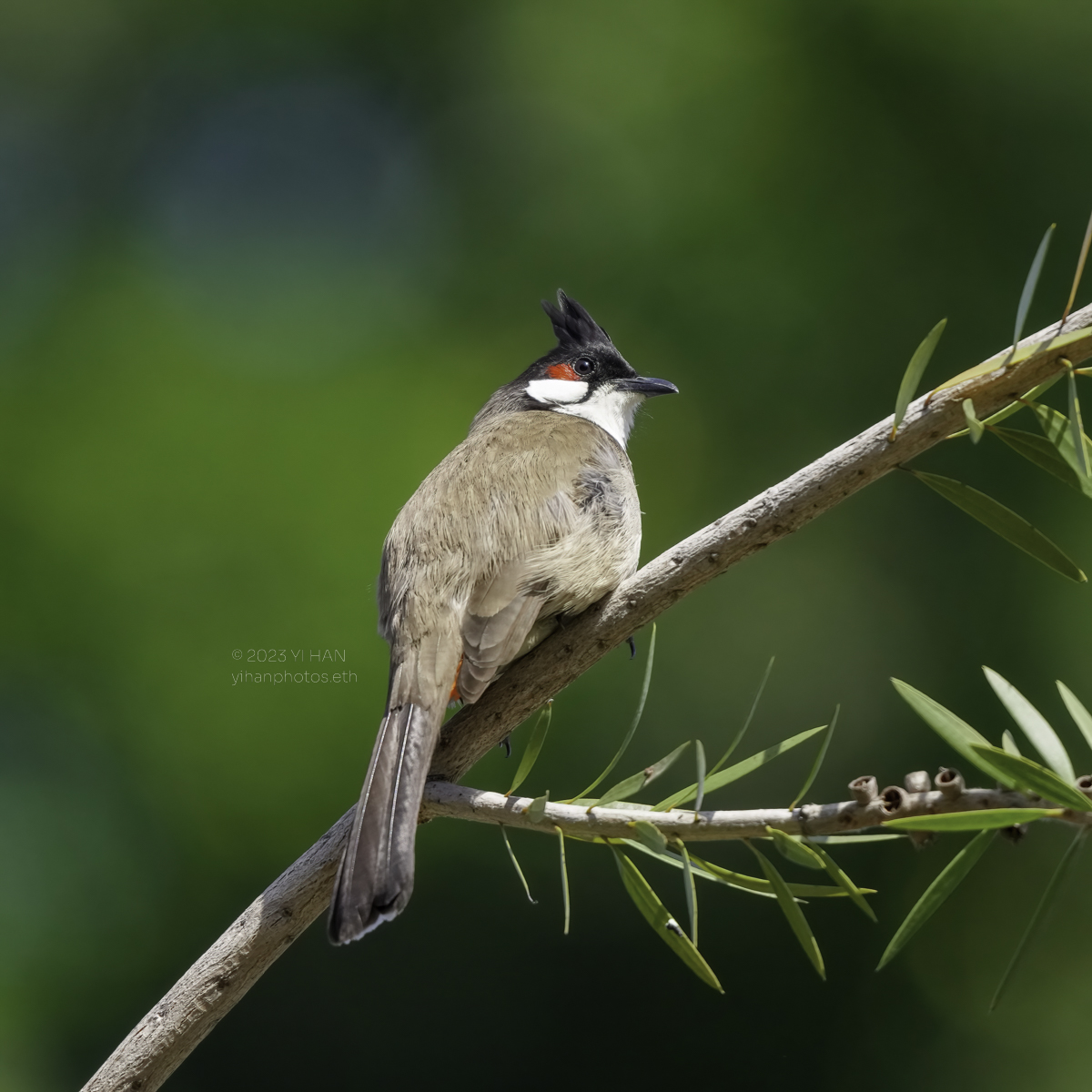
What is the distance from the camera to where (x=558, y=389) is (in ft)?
9.22

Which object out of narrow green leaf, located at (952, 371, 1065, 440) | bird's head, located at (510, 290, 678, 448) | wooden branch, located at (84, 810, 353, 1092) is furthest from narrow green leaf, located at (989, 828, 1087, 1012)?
bird's head, located at (510, 290, 678, 448)

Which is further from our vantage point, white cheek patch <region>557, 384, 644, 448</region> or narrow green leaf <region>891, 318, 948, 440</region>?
white cheek patch <region>557, 384, 644, 448</region>

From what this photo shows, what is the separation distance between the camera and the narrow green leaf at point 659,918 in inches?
36.9

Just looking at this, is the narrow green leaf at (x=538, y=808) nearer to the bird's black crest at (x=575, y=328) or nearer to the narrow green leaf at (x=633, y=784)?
the narrow green leaf at (x=633, y=784)

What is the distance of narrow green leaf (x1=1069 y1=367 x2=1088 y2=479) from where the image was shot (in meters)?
0.84

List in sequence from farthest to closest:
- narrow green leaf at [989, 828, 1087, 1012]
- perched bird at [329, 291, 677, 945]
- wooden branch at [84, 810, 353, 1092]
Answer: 1. perched bird at [329, 291, 677, 945]
2. wooden branch at [84, 810, 353, 1092]
3. narrow green leaf at [989, 828, 1087, 1012]

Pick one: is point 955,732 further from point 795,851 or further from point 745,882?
point 745,882

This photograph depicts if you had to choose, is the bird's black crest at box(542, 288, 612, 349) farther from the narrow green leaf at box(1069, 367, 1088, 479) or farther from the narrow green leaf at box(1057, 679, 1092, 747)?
the narrow green leaf at box(1057, 679, 1092, 747)

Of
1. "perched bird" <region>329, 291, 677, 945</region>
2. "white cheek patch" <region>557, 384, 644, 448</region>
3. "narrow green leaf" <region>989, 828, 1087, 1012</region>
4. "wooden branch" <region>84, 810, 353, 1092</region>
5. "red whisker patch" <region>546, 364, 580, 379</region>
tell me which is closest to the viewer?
"narrow green leaf" <region>989, 828, 1087, 1012</region>

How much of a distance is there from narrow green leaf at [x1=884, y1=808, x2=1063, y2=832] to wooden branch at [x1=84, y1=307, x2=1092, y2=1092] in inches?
6.1

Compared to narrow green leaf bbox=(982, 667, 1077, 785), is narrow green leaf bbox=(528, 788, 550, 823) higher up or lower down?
lower down

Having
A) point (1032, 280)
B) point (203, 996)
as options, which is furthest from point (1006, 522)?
point (203, 996)

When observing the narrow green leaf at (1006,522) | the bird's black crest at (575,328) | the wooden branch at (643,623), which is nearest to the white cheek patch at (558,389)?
the bird's black crest at (575,328)

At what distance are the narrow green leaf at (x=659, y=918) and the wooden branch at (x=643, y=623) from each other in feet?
0.20
